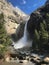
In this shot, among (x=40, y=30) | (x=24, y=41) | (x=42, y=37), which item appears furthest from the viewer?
(x=24, y=41)

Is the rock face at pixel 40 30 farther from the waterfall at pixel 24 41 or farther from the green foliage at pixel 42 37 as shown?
the waterfall at pixel 24 41

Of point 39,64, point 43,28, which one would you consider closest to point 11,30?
point 43,28

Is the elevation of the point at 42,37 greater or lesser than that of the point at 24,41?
lesser

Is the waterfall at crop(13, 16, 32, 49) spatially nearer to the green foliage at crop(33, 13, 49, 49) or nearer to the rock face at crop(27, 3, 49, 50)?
the rock face at crop(27, 3, 49, 50)

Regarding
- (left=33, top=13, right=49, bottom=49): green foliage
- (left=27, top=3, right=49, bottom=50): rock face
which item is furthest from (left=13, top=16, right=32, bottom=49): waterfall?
(left=33, top=13, right=49, bottom=49): green foliage

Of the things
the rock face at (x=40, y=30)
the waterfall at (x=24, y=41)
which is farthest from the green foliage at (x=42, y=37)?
the waterfall at (x=24, y=41)

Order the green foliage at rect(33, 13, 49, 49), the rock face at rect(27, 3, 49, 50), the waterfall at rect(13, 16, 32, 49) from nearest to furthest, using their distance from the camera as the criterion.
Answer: the green foliage at rect(33, 13, 49, 49) < the rock face at rect(27, 3, 49, 50) < the waterfall at rect(13, 16, 32, 49)

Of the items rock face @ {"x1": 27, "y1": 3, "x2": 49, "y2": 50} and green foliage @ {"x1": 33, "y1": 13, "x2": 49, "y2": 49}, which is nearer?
green foliage @ {"x1": 33, "y1": 13, "x2": 49, "y2": 49}

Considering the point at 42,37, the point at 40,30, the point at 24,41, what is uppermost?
the point at 40,30

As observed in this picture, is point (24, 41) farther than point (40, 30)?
Yes

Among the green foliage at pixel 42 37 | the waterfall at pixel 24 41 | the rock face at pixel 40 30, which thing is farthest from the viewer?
the waterfall at pixel 24 41

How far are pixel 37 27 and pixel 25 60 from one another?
54.0 meters

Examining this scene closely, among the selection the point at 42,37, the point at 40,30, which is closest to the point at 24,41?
the point at 40,30

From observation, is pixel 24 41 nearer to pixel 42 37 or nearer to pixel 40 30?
pixel 40 30
